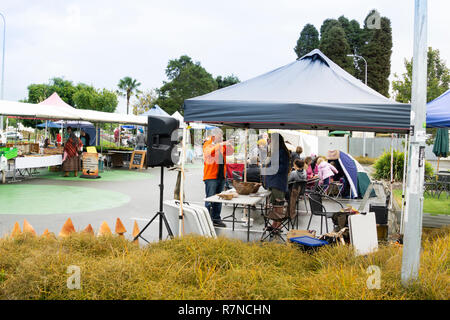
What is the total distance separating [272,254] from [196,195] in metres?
8.32

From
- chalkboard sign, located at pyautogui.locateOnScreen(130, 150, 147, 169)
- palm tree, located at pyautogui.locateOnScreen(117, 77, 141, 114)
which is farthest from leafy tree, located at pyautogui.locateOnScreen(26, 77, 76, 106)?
chalkboard sign, located at pyautogui.locateOnScreen(130, 150, 147, 169)

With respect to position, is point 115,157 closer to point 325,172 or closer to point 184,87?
point 325,172

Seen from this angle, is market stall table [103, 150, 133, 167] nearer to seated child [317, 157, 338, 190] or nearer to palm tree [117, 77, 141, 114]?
seated child [317, 157, 338, 190]

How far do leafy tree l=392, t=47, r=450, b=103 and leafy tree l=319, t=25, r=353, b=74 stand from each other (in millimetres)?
Answer: 20956

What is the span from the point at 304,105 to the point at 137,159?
16221 millimetres

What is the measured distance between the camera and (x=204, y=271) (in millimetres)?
4133

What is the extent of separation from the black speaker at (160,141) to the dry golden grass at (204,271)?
1.38 m

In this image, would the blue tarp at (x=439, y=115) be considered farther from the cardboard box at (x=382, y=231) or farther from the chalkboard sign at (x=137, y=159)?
the chalkboard sign at (x=137, y=159)

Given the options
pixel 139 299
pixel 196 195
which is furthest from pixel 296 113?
pixel 196 195

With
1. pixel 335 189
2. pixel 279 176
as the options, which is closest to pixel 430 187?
pixel 335 189

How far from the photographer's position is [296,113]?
555 cm

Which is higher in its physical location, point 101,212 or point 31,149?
point 31,149

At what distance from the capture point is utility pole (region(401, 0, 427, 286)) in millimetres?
3660
